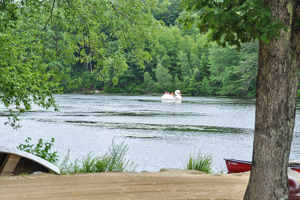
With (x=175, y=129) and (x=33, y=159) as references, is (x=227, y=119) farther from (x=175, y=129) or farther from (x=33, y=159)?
(x=33, y=159)

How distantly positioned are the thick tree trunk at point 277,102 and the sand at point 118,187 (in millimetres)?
1411

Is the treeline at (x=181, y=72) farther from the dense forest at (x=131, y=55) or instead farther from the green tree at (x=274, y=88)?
the green tree at (x=274, y=88)

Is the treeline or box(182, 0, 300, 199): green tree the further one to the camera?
the treeline

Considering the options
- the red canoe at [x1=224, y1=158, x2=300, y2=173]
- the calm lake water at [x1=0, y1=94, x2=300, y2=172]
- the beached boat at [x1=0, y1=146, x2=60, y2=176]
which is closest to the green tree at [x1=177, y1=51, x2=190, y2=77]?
the calm lake water at [x1=0, y1=94, x2=300, y2=172]

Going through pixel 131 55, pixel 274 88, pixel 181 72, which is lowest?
pixel 274 88

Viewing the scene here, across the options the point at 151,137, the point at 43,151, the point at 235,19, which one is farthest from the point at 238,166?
the point at 151,137

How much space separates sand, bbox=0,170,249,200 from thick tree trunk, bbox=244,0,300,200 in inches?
55.6

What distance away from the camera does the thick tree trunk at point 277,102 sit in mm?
3623

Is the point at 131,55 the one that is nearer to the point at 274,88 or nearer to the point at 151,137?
the point at 274,88

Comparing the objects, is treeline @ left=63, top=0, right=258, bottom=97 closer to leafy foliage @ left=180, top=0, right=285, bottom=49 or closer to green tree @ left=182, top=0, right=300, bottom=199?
green tree @ left=182, top=0, right=300, bottom=199

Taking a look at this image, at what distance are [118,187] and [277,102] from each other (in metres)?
2.95

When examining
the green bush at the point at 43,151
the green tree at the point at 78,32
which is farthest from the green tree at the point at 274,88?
the green bush at the point at 43,151

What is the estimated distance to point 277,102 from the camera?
11.9ft

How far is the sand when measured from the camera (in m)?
5.00
